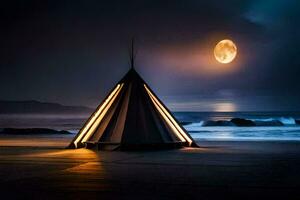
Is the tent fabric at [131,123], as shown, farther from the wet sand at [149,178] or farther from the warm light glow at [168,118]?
the wet sand at [149,178]

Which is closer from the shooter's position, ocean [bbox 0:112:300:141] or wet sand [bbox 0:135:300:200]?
wet sand [bbox 0:135:300:200]

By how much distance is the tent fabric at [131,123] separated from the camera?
19609 millimetres

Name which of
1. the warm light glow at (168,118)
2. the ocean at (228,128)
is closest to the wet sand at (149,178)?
the warm light glow at (168,118)

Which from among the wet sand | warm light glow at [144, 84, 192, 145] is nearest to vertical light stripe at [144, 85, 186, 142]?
warm light glow at [144, 84, 192, 145]

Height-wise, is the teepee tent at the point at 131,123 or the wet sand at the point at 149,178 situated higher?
the teepee tent at the point at 131,123

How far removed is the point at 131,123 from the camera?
19.9 meters

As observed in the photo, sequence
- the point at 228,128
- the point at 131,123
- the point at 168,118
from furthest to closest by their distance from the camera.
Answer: the point at 228,128, the point at 168,118, the point at 131,123

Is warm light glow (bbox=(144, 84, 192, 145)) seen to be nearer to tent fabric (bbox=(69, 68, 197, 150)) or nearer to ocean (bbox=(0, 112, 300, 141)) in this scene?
tent fabric (bbox=(69, 68, 197, 150))

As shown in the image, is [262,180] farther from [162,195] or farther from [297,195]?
[162,195]

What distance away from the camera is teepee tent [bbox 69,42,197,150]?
64.3ft

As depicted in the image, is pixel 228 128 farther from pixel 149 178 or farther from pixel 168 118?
pixel 149 178

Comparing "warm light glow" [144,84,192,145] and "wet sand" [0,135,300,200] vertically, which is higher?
"warm light glow" [144,84,192,145]


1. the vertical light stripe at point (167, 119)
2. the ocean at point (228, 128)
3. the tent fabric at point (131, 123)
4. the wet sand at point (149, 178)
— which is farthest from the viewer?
the ocean at point (228, 128)

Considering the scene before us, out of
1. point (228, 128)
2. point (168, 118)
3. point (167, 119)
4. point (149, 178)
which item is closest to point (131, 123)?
point (167, 119)
